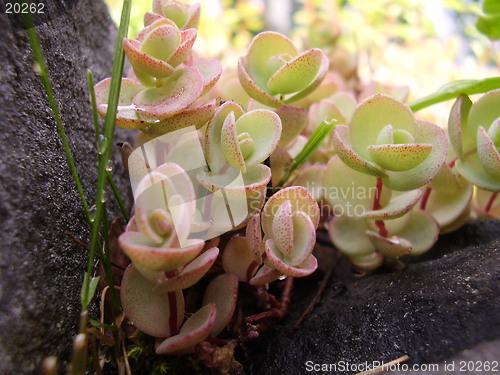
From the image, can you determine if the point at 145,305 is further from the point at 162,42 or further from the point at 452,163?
the point at 452,163

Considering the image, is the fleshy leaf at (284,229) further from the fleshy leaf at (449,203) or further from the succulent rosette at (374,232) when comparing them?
the fleshy leaf at (449,203)

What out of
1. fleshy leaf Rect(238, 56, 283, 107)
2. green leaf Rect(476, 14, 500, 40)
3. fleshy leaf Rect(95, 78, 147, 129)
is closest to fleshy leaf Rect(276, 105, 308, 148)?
fleshy leaf Rect(238, 56, 283, 107)

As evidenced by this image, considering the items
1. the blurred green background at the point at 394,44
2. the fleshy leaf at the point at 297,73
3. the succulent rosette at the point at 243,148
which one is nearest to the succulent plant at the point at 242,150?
the succulent rosette at the point at 243,148

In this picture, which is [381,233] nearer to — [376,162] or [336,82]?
[376,162]

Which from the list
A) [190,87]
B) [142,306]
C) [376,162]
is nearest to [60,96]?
[190,87]

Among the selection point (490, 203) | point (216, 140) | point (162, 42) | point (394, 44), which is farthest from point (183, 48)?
point (394, 44)
